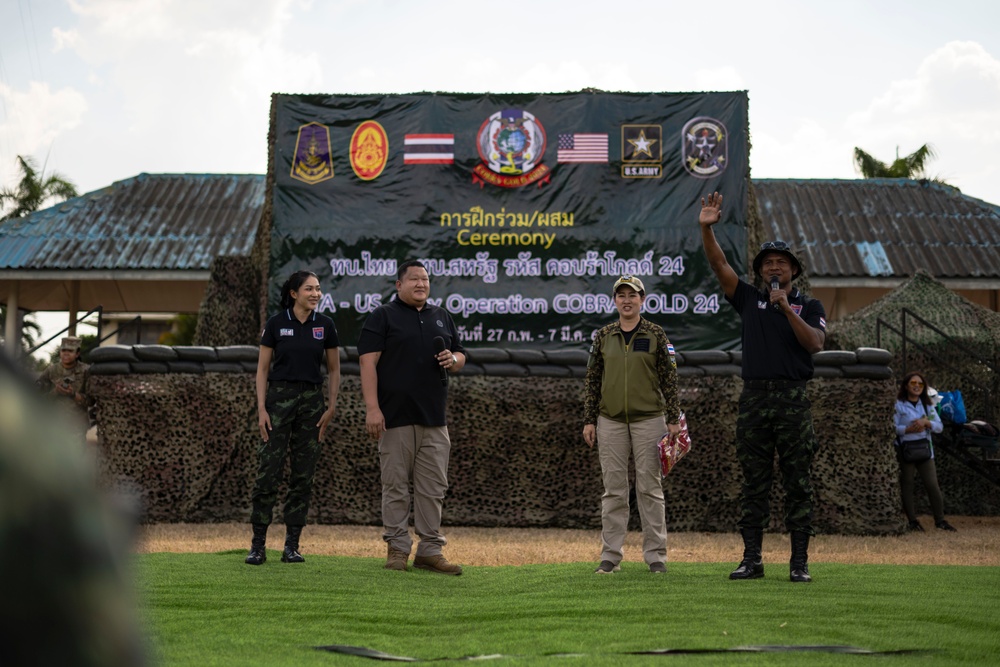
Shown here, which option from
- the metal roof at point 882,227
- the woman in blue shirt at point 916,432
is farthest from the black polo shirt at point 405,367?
the metal roof at point 882,227

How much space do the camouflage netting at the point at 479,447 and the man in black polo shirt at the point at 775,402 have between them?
3.72 meters

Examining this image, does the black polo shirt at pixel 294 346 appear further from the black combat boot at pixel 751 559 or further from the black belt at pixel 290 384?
the black combat boot at pixel 751 559

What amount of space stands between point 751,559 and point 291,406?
2.96m

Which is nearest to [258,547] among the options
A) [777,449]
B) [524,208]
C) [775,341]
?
[777,449]

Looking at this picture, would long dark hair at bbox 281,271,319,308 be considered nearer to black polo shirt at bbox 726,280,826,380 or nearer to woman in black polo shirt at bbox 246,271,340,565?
woman in black polo shirt at bbox 246,271,340,565

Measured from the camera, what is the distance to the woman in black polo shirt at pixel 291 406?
665cm

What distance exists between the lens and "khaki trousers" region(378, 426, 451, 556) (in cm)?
668

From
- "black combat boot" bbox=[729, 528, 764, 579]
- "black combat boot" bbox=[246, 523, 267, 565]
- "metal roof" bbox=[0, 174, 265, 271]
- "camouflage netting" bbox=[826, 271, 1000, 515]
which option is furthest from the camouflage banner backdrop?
"metal roof" bbox=[0, 174, 265, 271]

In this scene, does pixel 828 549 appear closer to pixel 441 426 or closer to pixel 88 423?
pixel 441 426

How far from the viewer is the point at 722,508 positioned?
9766mm

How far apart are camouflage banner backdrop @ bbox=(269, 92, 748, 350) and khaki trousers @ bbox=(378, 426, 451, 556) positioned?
405 centimetres

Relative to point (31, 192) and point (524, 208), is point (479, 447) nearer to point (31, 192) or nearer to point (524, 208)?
point (524, 208)

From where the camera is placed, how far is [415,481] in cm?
678

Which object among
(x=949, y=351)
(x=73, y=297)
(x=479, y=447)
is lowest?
(x=479, y=447)
